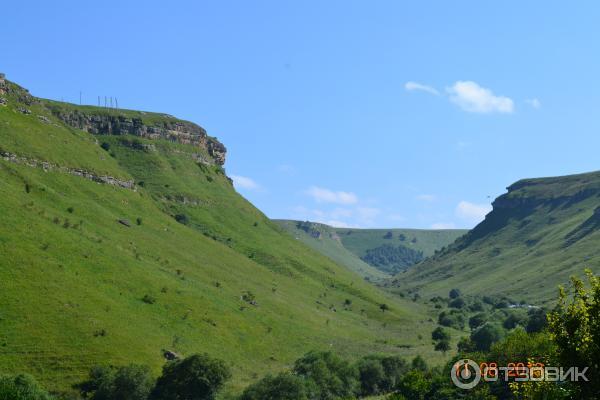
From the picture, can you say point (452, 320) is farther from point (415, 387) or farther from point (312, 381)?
point (415, 387)

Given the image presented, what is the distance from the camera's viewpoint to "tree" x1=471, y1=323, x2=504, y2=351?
107812mm

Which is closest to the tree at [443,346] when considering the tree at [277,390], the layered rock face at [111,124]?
the tree at [277,390]

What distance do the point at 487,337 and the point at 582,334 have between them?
297 feet

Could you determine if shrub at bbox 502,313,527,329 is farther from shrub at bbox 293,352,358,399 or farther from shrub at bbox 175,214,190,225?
shrub at bbox 175,214,190,225

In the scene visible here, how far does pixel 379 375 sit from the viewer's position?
86812 mm

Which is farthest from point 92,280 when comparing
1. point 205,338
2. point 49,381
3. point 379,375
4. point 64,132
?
point 64,132

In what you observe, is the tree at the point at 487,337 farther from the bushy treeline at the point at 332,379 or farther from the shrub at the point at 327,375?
the shrub at the point at 327,375

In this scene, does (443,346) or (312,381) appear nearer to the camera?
(312,381)

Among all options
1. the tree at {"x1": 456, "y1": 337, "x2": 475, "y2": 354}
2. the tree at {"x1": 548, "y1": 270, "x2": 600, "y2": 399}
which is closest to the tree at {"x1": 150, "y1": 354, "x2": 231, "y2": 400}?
the tree at {"x1": 456, "y1": 337, "x2": 475, "y2": 354}

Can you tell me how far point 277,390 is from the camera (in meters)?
67.8

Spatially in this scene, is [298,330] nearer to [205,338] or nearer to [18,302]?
[205,338]

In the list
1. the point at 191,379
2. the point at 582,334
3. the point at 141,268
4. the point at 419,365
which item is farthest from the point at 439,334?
the point at 582,334

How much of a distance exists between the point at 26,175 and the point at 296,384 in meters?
70.4

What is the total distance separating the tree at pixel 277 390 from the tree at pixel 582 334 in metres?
47.1
